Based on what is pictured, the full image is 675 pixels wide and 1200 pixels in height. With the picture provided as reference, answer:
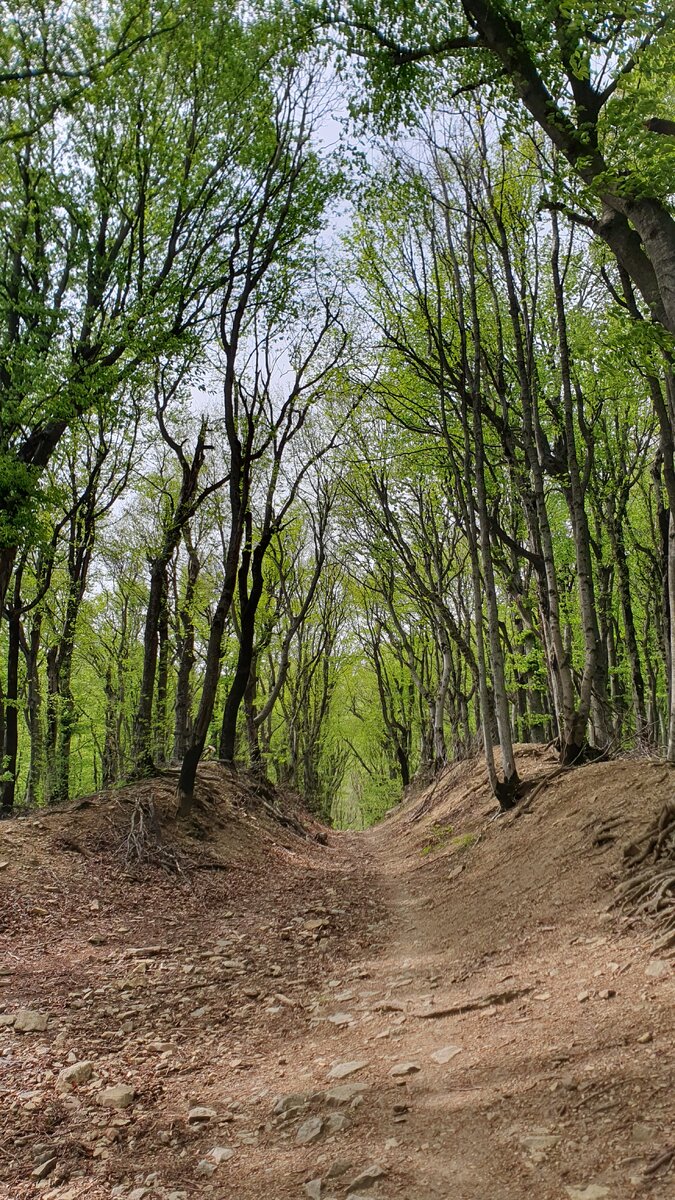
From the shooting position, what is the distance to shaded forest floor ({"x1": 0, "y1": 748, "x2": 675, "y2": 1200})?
2830 mm

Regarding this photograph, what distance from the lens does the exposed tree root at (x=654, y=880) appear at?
183 inches

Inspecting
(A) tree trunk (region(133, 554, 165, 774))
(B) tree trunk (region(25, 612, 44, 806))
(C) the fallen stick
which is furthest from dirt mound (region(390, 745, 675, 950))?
(B) tree trunk (region(25, 612, 44, 806))

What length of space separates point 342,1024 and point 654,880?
2.54 metres

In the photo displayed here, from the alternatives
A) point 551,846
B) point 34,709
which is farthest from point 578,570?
point 34,709

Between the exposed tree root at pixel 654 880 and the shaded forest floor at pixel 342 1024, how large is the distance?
160mm

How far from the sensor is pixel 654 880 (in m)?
5.14

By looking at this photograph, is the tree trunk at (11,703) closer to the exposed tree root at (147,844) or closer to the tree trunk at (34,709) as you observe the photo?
the tree trunk at (34,709)

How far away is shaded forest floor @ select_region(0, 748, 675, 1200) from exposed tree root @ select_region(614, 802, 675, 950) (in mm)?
160

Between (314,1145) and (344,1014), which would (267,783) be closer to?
(344,1014)

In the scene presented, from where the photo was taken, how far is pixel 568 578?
20.6 metres

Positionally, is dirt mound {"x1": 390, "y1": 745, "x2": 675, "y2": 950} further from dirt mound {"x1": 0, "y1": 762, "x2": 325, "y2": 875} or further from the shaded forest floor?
dirt mound {"x1": 0, "y1": 762, "x2": 325, "y2": 875}

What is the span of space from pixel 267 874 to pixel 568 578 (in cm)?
1392

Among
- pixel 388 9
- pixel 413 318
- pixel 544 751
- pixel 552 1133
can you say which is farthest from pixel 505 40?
pixel 544 751

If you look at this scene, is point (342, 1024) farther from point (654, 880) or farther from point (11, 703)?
point (11, 703)
